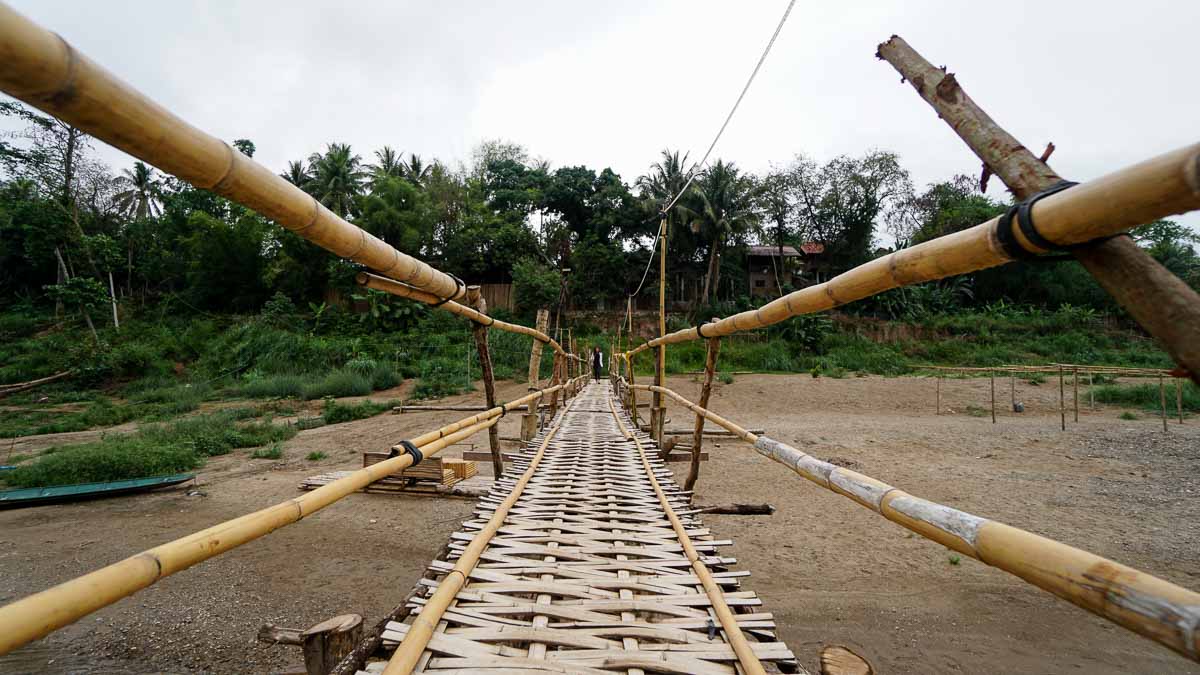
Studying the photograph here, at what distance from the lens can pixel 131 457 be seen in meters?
A: 6.88

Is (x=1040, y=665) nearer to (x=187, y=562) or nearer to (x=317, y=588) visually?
(x=187, y=562)

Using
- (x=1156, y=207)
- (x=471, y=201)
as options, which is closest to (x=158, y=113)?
(x=1156, y=207)

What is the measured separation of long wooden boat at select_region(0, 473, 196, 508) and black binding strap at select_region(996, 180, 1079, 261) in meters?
8.38

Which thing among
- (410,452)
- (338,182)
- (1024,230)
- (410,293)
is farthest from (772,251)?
(1024,230)

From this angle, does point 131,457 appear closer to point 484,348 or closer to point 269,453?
point 269,453

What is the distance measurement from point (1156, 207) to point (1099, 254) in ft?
0.61

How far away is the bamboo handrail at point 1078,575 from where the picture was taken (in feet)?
1.74

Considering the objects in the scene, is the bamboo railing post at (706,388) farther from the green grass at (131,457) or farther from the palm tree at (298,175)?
the palm tree at (298,175)

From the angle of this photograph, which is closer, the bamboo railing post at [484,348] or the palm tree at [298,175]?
the bamboo railing post at [484,348]

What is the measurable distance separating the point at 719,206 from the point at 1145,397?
1357cm

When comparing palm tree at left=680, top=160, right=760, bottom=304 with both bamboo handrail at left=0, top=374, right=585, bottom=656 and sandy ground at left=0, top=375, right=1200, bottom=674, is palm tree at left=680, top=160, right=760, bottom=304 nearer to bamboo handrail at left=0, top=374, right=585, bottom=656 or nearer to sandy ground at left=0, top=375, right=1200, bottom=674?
sandy ground at left=0, top=375, right=1200, bottom=674

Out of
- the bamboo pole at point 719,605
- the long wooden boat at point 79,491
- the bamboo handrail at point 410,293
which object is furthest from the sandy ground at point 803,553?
the bamboo handrail at point 410,293

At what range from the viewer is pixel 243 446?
886 cm

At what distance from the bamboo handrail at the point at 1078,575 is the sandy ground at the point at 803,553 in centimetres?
274
